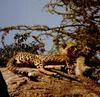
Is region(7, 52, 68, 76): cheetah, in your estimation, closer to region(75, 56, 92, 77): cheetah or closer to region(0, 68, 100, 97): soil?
region(75, 56, 92, 77): cheetah

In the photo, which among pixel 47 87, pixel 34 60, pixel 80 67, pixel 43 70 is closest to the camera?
pixel 47 87

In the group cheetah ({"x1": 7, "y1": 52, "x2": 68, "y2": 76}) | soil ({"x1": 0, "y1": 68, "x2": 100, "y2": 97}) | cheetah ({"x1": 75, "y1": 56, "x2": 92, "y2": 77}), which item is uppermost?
cheetah ({"x1": 7, "y1": 52, "x2": 68, "y2": 76})

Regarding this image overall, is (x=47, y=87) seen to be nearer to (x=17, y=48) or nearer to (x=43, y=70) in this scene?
(x=43, y=70)

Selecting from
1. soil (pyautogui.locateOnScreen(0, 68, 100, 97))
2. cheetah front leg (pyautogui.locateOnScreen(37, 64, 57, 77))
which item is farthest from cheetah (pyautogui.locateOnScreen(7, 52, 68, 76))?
soil (pyautogui.locateOnScreen(0, 68, 100, 97))

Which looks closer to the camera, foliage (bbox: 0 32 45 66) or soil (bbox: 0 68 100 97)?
soil (bbox: 0 68 100 97)

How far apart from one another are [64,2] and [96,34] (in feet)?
6.43

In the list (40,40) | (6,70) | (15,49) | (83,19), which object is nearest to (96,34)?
(83,19)

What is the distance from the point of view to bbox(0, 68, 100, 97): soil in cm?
1034

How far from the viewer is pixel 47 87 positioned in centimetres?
1091

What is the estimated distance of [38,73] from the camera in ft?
39.5

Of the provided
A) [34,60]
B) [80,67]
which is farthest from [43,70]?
[80,67]

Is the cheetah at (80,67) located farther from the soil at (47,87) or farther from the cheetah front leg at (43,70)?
the cheetah front leg at (43,70)

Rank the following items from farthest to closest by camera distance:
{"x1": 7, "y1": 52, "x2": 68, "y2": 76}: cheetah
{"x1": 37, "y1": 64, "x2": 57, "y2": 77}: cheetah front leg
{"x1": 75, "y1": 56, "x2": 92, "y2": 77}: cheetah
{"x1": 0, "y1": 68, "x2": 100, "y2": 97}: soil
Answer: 1. {"x1": 7, "y1": 52, "x2": 68, "y2": 76}: cheetah
2. {"x1": 75, "y1": 56, "x2": 92, "y2": 77}: cheetah
3. {"x1": 37, "y1": 64, "x2": 57, "y2": 77}: cheetah front leg
4. {"x1": 0, "y1": 68, "x2": 100, "y2": 97}: soil

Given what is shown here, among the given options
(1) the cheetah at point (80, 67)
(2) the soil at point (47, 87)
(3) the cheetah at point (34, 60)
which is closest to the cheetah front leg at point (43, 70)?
(3) the cheetah at point (34, 60)
